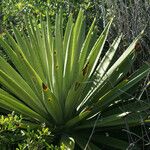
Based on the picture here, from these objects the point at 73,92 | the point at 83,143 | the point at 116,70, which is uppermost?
the point at 73,92

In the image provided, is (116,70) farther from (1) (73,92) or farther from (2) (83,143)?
(2) (83,143)

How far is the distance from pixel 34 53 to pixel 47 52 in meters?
0.18

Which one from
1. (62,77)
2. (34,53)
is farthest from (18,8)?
(62,77)

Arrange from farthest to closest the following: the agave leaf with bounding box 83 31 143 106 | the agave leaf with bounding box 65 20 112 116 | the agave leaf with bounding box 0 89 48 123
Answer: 1. the agave leaf with bounding box 83 31 143 106
2. the agave leaf with bounding box 0 89 48 123
3. the agave leaf with bounding box 65 20 112 116

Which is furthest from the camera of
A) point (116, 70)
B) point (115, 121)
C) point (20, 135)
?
point (116, 70)

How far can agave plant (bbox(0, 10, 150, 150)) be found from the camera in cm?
301

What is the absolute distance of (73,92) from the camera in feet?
9.66

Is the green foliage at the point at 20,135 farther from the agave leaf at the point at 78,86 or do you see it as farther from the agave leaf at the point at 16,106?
the agave leaf at the point at 78,86

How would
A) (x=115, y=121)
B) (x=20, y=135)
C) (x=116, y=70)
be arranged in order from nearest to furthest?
(x=20, y=135), (x=115, y=121), (x=116, y=70)

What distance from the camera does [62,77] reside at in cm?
318

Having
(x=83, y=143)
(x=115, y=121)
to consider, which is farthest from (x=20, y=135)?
(x=115, y=121)

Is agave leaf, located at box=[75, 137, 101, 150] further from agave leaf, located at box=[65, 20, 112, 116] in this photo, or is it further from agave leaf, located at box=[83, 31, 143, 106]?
agave leaf, located at box=[83, 31, 143, 106]

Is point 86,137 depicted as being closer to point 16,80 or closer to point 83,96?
point 83,96

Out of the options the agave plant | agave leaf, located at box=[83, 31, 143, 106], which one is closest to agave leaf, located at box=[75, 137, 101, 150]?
the agave plant
